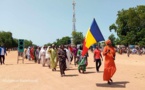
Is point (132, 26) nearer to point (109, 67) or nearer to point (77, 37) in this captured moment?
point (77, 37)

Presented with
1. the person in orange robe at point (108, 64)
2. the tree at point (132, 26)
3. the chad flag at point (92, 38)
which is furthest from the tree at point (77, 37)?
the person in orange robe at point (108, 64)

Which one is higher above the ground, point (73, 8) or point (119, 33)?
point (73, 8)

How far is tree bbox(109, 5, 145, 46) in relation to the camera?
77912 millimetres

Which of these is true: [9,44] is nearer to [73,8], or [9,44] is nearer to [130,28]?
[73,8]

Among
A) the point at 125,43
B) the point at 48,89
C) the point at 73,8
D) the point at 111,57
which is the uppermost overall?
the point at 73,8

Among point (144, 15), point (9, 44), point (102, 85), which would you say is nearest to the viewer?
point (102, 85)

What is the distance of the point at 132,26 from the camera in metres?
79.9

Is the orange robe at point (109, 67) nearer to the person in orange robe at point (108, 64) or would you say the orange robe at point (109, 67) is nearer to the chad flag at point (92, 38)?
the person in orange robe at point (108, 64)

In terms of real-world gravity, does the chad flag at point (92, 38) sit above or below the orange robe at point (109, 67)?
above

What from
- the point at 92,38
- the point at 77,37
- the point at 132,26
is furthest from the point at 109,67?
the point at 77,37

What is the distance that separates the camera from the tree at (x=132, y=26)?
256 ft

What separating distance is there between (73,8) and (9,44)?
43.0 m

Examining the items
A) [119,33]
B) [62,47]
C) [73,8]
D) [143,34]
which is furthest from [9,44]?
[62,47]

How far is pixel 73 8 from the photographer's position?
112625 millimetres
